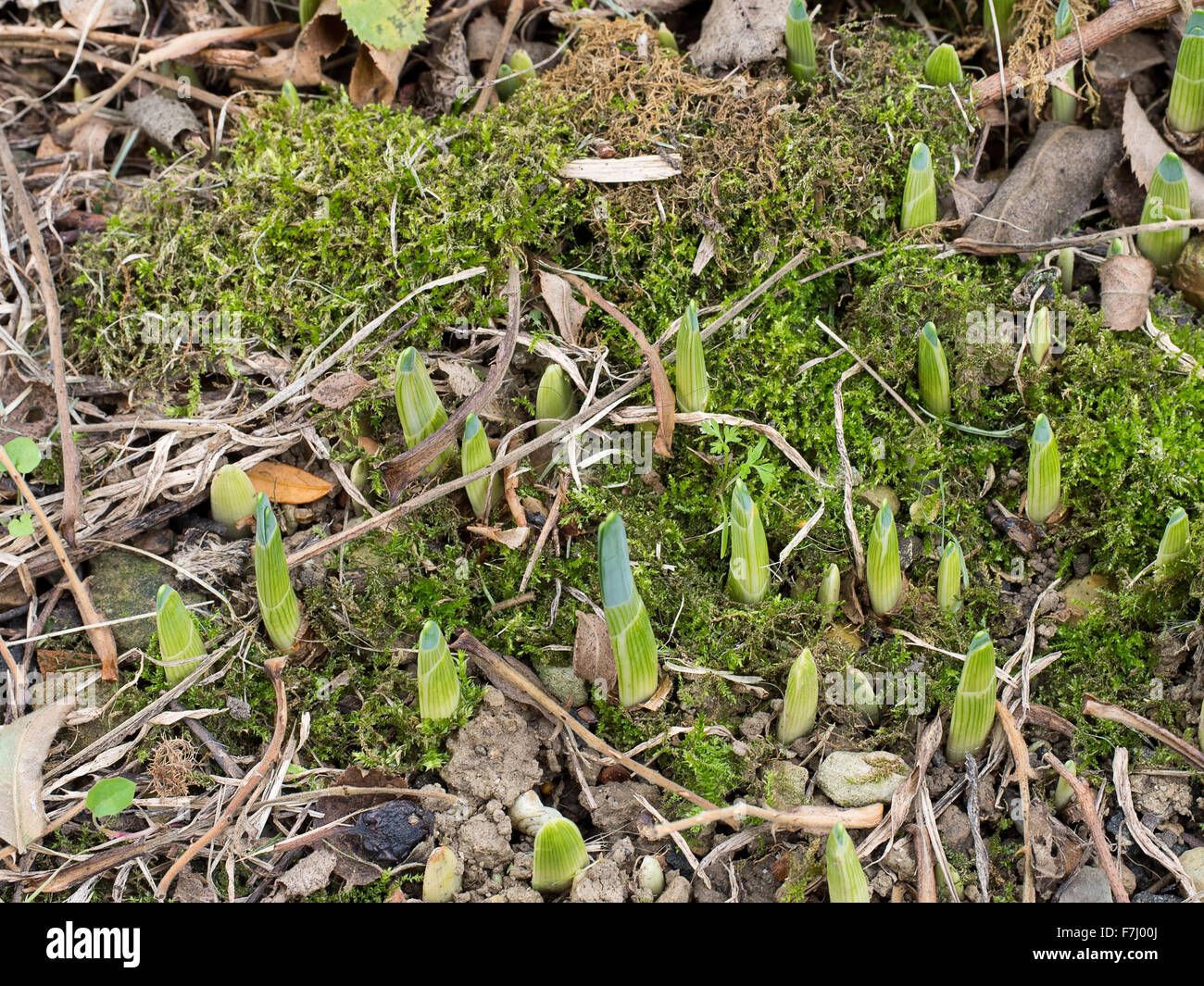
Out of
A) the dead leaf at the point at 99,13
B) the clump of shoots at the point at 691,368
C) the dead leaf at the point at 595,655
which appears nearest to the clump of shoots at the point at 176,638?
the dead leaf at the point at 595,655

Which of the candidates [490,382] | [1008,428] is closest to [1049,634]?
[1008,428]

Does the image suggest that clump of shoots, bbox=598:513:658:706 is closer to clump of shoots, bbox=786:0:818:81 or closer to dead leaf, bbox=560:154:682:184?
dead leaf, bbox=560:154:682:184

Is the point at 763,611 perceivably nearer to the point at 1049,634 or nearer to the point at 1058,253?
the point at 1049,634

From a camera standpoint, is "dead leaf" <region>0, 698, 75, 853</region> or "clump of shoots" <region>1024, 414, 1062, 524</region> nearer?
"dead leaf" <region>0, 698, 75, 853</region>

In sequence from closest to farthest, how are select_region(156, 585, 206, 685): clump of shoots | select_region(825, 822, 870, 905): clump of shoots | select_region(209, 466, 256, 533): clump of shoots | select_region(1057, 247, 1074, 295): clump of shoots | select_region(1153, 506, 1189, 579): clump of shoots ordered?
select_region(825, 822, 870, 905): clump of shoots → select_region(156, 585, 206, 685): clump of shoots → select_region(1153, 506, 1189, 579): clump of shoots → select_region(209, 466, 256, 533): clump of shoots → select_region(1057, 247, 1074, 295): clump of shoots

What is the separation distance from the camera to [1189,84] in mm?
2848

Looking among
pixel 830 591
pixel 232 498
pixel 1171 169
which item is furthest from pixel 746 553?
pixel 1171 169

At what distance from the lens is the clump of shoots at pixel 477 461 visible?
2.38 m

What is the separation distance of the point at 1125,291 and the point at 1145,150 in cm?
53

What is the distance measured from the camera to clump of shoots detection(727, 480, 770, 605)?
7.53 ft

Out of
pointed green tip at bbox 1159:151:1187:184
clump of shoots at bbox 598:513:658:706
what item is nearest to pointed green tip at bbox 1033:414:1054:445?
pointed green tip at bbox 1159:151:1187:184

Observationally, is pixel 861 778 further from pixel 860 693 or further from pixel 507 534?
pixel 507 534

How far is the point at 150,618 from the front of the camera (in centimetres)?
246

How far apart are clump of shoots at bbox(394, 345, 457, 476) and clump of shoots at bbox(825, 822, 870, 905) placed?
1.35 meters
